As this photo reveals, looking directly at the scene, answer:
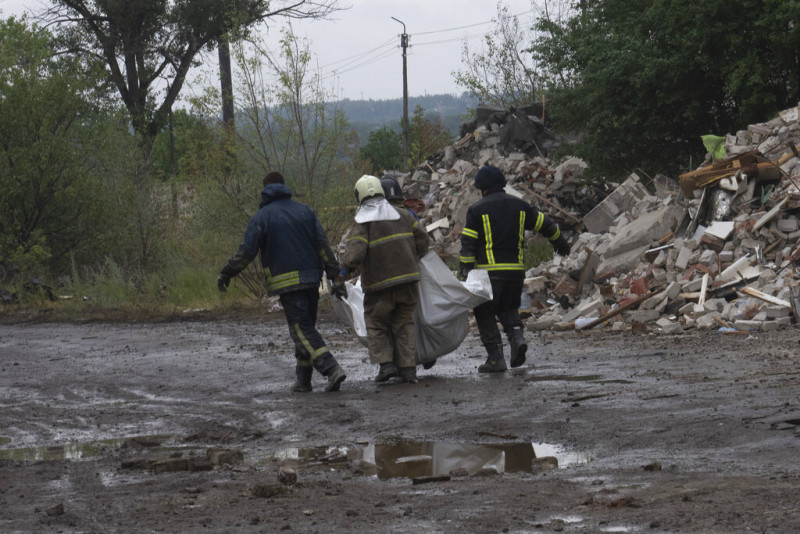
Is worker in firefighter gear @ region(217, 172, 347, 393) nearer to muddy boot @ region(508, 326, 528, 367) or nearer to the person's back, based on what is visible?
the person's back

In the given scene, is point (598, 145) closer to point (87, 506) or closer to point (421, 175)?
point (421, 175)

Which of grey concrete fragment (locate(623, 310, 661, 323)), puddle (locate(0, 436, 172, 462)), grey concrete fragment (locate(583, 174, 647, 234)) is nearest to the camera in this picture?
puddle (locate(0, 436, 172, 462))

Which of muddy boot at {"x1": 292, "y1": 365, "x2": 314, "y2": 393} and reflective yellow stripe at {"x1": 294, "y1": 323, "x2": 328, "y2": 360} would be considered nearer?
reflective yellow stripe at {"x1": 294, "y1": 323, "x2": 328, "y2": 360}

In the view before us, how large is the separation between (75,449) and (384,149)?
7080cm

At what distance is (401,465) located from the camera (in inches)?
249

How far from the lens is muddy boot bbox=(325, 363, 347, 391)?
966 cm

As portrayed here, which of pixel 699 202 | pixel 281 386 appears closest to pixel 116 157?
pixel 699 202

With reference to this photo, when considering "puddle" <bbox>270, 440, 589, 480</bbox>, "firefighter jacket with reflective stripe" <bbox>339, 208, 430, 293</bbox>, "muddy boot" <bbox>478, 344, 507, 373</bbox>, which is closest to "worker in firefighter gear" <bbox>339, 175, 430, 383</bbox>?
"firefighter jacket with reflective stripe" <bbox>339, 208, 430, 293</bbox>

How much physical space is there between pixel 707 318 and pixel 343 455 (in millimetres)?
8014

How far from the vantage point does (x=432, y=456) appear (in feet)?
21.4

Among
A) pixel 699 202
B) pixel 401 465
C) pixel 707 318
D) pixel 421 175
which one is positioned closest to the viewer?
pixel 401 465

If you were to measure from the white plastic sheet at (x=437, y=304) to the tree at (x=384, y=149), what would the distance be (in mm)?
64092

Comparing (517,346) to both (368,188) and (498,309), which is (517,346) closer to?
(498,309)

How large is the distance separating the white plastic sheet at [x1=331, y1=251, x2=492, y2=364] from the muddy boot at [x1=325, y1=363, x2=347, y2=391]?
0.61m
